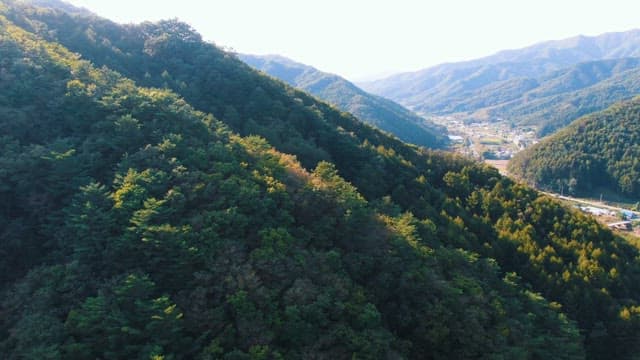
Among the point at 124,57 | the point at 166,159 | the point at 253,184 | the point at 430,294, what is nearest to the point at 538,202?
the point at 430,294

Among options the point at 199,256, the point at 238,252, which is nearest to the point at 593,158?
the point at 238,252

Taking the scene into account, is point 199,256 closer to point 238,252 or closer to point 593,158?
point 238,252

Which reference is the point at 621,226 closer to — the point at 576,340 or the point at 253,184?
the point at 576,340

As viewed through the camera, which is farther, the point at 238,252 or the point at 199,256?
the point at 238,252

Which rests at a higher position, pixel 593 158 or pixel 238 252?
pixel 238 252

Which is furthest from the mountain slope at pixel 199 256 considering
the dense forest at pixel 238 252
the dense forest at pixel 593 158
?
the dense forest at pixel 593 158

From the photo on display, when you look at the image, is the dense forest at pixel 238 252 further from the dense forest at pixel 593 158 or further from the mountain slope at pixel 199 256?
the dense forest at pixel 593 158
